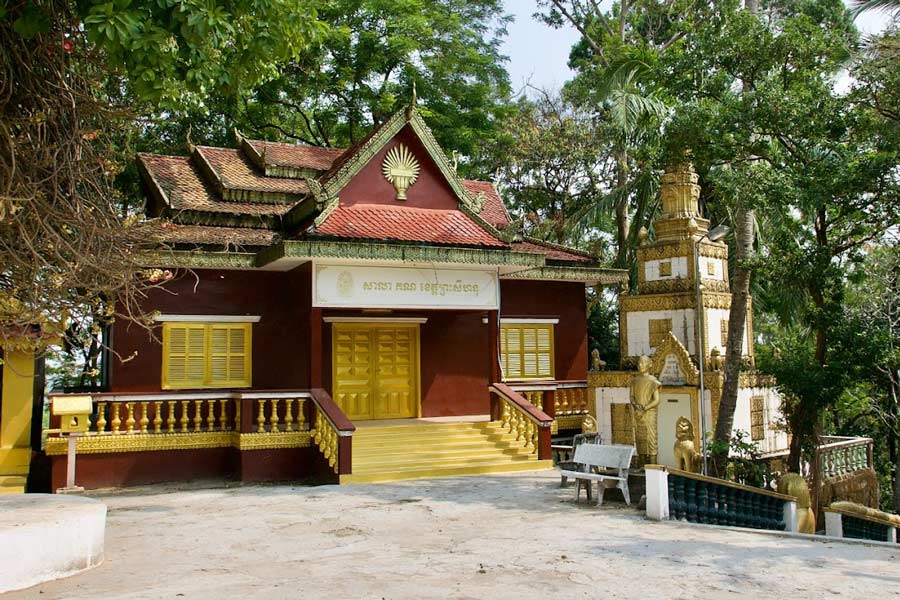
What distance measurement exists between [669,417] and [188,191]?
9.91 meters

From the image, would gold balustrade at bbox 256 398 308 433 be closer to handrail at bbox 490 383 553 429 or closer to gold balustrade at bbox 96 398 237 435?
gold balustrade at bbox 96 398 237 435

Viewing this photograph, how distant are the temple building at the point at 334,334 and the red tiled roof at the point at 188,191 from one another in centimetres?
5

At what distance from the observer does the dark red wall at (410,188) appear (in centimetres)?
1414

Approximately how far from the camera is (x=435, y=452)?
43.5ft

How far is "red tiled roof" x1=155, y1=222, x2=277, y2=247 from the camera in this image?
1332 centimetres

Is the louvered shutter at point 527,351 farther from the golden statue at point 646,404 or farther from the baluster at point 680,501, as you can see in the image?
the baluster at point 680,501

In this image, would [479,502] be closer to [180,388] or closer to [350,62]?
[180,388]

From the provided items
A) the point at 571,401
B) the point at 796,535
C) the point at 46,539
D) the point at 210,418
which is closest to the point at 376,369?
the point at 210,418

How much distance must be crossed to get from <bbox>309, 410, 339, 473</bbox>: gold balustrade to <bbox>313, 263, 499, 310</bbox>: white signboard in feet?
6.07

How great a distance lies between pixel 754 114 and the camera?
11281 mm

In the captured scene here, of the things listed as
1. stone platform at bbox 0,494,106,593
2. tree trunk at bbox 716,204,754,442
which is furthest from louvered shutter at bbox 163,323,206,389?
tree trunk at bbox 716,204,754,442

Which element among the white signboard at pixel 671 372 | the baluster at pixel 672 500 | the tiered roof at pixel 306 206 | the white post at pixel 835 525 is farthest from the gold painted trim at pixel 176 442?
the white post at pixel 835 525

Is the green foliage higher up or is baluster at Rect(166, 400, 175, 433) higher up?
the green foliage

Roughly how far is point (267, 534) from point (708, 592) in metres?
4.55
